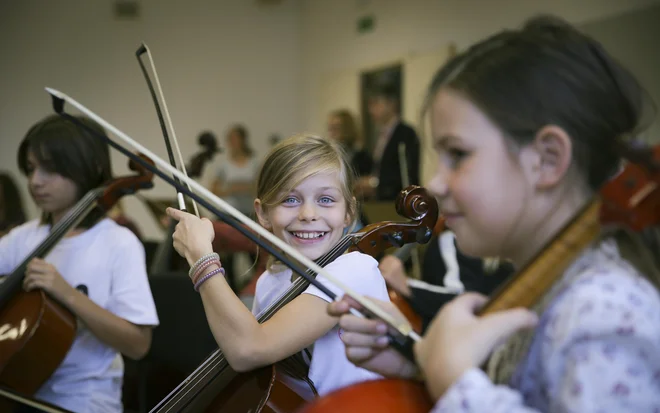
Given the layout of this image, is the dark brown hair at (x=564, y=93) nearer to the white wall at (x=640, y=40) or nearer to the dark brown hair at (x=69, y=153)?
the dark brown hair at (x=69, y=153)

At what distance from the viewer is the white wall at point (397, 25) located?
399 cm

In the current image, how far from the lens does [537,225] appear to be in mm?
730

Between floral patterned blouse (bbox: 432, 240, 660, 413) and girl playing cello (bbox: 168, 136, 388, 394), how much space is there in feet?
1.36

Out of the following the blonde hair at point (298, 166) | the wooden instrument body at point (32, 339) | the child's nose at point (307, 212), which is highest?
the blonde hair at point (298, 166)

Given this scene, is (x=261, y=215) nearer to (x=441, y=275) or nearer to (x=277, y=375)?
(x=277, y=375)

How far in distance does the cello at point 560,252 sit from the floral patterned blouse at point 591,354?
1.6 inches

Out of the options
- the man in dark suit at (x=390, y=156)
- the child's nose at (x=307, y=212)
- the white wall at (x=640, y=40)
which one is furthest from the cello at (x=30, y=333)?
the white wall at (x=640, y=40)

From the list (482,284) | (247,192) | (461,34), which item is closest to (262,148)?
(247,192)

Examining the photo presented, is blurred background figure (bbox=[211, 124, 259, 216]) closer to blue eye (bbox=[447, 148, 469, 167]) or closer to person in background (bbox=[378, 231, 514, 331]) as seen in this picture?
person in background (bbox=[378, 231, 514, 331])

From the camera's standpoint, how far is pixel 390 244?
121 centimetres

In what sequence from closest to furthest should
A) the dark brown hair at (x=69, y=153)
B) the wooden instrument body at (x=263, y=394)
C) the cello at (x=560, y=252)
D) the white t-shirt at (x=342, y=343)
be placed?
the cello at (x=560, y=252) < the wooden instrument body at (x=263, y=394) < the white t-shirt at (x=342, y=343) < the dark brown hair at (x=69, y=153)

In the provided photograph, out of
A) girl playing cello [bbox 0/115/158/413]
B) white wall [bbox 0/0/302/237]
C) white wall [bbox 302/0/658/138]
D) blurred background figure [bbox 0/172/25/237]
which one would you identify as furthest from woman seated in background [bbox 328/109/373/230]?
girl playing cello [bbox 0/115/158/413]

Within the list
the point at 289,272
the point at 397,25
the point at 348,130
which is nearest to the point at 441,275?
the point at 289,272

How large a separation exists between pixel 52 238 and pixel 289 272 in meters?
0.64
